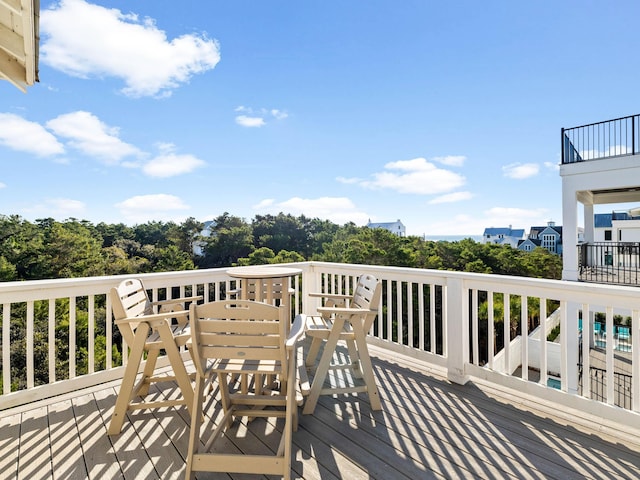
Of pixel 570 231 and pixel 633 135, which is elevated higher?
pixel 633 135

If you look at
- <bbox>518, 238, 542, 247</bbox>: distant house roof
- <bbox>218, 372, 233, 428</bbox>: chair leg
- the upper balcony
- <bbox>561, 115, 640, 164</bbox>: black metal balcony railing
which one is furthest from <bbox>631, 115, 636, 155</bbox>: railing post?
<bbox>518, 238, 542, 247</bbox>: distant house roof

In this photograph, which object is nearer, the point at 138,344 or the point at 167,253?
the point at 138,344

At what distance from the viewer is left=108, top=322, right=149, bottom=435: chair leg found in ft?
7.06

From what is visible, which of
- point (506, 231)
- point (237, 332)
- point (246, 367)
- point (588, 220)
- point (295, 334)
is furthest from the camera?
point (506, 231)

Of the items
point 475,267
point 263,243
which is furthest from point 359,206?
point 475,267

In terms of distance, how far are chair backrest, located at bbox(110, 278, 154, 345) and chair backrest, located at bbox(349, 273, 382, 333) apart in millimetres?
1640

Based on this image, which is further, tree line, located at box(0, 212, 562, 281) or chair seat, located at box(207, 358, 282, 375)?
tree line, located at box(0, 212, 562, 281)

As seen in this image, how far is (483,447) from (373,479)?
780 mm

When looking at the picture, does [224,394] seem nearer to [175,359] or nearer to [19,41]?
[175,359]

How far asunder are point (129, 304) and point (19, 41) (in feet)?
6.65

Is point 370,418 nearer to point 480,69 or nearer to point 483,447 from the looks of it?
point 483,447

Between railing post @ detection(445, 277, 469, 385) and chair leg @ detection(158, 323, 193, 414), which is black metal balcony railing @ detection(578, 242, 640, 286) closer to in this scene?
railing post @ detection(445, 277, 469, 385)

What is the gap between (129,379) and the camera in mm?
2227

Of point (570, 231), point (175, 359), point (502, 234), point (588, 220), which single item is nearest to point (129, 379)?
point (175, 359)
